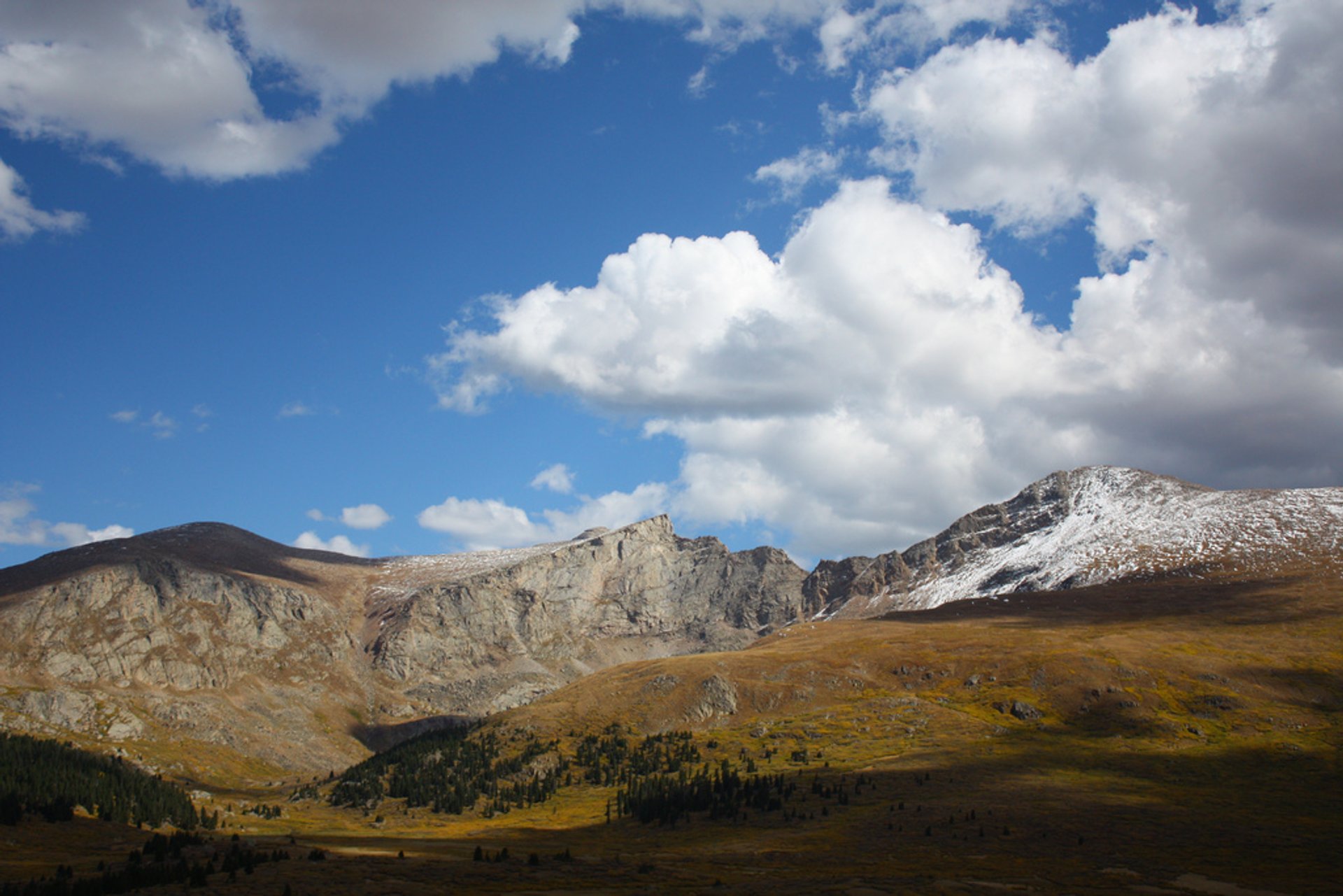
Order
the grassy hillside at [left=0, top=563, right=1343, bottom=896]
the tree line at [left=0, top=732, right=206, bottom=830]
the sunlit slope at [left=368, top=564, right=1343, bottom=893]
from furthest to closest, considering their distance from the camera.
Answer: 1. the tree line at [left=0, top=732, right=206, bottom=830]
2. the sunlit slope at [left=368, top=564, right=1343, bottom=893]
3. the grassy hillside at [left=0, top=563, right=1343, bottom=896]

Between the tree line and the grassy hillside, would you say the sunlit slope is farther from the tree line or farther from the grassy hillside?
the tree line

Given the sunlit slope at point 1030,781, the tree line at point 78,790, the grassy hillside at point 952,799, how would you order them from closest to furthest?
the grassy hillside at point 952,799, the sunlit slope at point 1030,781, the tree line at point 78,790

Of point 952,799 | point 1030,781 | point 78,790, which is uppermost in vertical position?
point 78,790

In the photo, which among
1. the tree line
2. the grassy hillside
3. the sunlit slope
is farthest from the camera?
the tree line

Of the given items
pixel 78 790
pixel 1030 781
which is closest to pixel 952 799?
pixel 1030 781

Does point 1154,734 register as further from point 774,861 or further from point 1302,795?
point 774,861

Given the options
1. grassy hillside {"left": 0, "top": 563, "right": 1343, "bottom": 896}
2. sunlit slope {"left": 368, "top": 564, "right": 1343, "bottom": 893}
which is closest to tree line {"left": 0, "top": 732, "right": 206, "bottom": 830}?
grassy hillside {"left": 0, "top": 563, "right": 1343, "bottom": 896}

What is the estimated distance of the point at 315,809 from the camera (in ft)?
566

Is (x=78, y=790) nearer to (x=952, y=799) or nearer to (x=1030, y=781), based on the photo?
(x=952, y=799)

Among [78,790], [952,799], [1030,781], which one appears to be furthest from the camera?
[78,790]

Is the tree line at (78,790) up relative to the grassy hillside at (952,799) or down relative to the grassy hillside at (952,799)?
up

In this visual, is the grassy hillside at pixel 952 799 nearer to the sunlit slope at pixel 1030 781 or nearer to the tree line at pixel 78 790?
the sunlit slope at pixel 1030 781

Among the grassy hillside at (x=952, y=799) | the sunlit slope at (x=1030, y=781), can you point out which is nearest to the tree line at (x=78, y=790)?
the grassy hillside at (x=952, y=799)

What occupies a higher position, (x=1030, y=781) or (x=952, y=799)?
(x=952, y=799)
